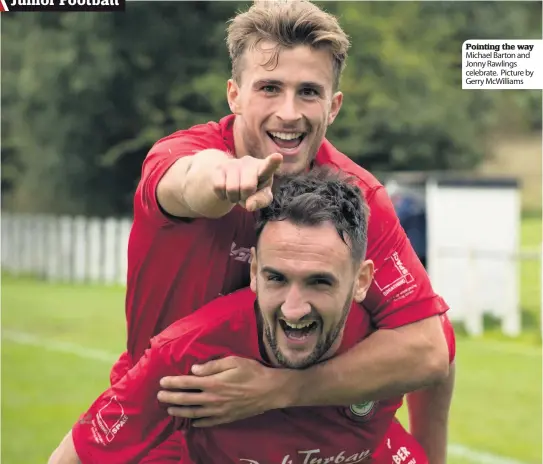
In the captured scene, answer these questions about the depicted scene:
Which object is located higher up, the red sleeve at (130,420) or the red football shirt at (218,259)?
the red football shirt at (218,259)

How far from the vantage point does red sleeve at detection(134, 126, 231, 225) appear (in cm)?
329

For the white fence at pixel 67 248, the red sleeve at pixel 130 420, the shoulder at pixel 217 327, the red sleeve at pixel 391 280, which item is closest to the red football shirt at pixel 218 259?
the red sleeve at pixel 391 280

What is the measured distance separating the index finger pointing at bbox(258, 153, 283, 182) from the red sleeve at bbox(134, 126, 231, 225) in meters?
0.54

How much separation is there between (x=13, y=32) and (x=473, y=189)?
1302cm

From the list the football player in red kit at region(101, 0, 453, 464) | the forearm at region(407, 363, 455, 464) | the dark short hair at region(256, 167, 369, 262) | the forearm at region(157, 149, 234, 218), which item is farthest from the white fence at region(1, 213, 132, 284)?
the forearm at region(157, 149, 234, 218)

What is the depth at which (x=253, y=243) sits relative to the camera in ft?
11.8

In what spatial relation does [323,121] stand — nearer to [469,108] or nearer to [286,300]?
[286,300]

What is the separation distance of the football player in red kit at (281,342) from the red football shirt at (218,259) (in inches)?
5.1

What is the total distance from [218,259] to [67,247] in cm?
1997

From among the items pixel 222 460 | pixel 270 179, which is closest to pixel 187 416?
pixel 222 460

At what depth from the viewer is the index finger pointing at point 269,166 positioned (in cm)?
274

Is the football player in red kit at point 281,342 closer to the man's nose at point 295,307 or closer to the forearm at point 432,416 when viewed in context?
the man's nose at point 295,307

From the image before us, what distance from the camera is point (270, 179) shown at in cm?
283

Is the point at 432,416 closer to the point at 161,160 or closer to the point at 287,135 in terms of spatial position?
the point at 287,135
